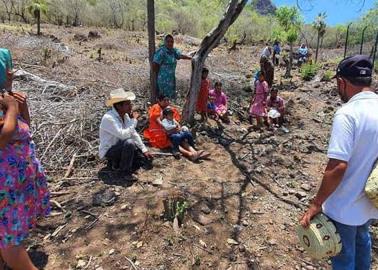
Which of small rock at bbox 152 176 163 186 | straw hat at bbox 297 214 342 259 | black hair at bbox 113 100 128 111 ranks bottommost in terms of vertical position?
small rock at bbox 152 176 163 186

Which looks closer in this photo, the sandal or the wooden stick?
the wooden stick

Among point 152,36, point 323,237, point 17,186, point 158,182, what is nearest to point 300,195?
point 158,182

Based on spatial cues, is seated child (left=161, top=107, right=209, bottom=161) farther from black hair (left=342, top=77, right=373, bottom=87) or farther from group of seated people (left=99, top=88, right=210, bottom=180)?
black hair (left=342, top=77, right=373, bottom=87)

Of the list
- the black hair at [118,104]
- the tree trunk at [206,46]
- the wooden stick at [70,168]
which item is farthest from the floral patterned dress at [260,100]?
the wooden stick at [70,168]

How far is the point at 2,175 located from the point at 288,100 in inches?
313

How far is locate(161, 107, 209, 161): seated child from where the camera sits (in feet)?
17.4

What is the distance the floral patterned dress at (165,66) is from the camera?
6070mm

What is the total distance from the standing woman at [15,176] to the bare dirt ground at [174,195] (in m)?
0.68

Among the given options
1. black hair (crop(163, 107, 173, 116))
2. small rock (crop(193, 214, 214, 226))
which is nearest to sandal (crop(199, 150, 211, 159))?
black hair (crop(163, 107, 173, 116))

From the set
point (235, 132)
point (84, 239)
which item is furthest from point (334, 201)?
point (235, 132)

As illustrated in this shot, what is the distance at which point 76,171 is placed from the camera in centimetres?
473

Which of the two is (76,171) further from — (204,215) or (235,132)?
(235,132)

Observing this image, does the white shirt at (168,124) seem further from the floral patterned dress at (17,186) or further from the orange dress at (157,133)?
the floral patterned dress at (17,186)

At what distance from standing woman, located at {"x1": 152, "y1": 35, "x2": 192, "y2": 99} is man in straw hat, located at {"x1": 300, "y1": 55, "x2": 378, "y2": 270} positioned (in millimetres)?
Result: 4012
